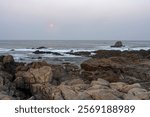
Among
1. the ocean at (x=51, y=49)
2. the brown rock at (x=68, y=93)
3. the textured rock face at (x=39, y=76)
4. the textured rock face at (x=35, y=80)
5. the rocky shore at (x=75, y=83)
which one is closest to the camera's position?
the brown rock at (x=68, y=93)

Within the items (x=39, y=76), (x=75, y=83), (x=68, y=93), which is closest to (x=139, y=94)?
(x=68, y=93)

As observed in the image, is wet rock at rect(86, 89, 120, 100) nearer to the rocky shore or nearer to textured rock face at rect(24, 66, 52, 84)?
the rocky shore

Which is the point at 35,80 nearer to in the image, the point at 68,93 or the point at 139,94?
the point at 68,93

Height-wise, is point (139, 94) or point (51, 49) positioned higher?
point (139, 94)

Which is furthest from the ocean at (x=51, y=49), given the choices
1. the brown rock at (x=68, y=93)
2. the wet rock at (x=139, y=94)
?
the wet rock at (x=139, y=94)

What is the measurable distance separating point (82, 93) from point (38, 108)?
4.79 m

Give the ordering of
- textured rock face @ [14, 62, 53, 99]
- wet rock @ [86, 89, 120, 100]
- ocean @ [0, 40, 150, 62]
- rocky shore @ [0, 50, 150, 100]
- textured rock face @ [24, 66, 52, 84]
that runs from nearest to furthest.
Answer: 1. wet rock @ [86, 89, 120, 100]
2. rocky shore @ [0, 50, 150, 100]
3. textured rock face @ [14, 62, 53, 99]
4. textured rock face @ [24, 66, 52, 84]
5. ocean @ [0, 40, 150, 62]

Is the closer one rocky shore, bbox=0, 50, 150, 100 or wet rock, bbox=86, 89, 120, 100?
wet rock, bbox=86, 89, 120, 100

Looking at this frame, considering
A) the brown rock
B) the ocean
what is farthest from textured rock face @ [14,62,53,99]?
the ocean

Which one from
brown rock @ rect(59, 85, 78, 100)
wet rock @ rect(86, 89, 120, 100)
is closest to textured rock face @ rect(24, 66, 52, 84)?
brown rock @ rect(59, 85, 78, 100)

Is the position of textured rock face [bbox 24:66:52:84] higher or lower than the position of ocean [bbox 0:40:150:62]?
higher

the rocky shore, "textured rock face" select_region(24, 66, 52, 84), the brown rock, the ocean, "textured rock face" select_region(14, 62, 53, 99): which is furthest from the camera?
the ocean

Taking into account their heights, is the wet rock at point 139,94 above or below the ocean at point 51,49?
above

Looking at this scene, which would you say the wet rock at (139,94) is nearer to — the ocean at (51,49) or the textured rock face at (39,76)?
the textured rock face at (39,76)
